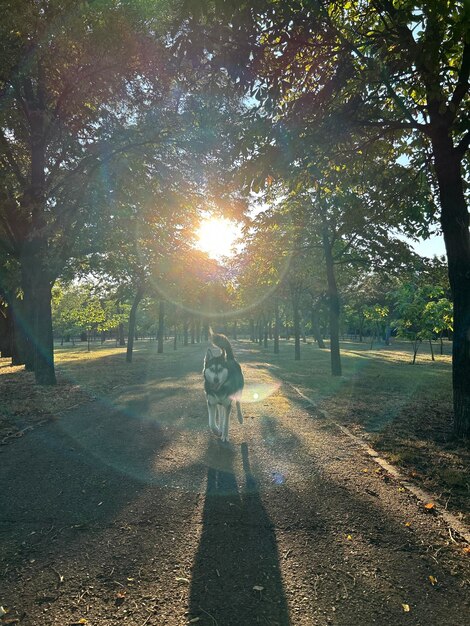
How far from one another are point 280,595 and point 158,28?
1138cm

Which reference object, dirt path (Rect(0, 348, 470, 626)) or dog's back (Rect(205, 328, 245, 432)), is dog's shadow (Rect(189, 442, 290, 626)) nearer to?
dirt path (Rect(0, 348, 470, 626))

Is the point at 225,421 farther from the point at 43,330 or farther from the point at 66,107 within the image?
the point at 66,107

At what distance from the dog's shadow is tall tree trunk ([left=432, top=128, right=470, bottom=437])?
13.1ft

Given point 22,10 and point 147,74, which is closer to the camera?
point 22,10

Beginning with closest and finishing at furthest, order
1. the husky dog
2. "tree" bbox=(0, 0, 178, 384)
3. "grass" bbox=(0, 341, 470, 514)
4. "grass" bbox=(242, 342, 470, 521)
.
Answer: "grass" bbox=(242, 342, 470, 521)
"grass" bbox=(0, 341, 470, 514)
the husky dog
"tree" bbox=(0, 0, 178, 384)

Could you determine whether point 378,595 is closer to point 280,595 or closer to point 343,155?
point 280,595

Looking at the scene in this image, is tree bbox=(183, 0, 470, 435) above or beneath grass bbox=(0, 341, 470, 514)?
above

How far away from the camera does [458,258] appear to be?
6.47 metres

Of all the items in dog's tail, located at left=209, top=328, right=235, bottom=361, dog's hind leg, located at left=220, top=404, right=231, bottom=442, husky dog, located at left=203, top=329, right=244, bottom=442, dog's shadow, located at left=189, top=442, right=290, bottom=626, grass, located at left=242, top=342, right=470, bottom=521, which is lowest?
grass, located at left=242, top=342, right=470, bottom=521

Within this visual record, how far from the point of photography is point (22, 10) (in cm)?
801

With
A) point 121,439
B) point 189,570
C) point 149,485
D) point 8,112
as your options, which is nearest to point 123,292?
point 8,112

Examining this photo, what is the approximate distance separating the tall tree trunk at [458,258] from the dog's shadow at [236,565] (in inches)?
157

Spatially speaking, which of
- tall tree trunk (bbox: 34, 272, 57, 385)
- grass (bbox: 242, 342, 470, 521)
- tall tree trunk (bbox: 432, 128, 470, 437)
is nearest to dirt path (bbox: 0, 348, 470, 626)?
grass (bbox: 242, 342, 470, 521)

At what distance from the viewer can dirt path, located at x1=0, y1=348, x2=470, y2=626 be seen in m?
2.67
